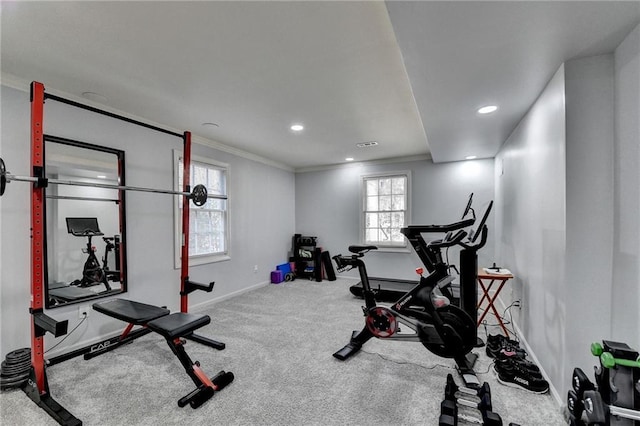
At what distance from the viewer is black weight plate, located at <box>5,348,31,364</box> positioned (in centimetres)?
214

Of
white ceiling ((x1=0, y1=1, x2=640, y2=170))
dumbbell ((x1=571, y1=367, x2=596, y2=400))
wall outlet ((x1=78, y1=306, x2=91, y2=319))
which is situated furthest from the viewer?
wall outlet ((x1=78, y1=306, x2=91, y2=319))

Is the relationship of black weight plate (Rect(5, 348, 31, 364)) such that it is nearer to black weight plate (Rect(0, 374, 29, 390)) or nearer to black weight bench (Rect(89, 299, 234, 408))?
black weight plate (Rect(0, 374, 29, 390))

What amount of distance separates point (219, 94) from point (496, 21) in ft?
7.45

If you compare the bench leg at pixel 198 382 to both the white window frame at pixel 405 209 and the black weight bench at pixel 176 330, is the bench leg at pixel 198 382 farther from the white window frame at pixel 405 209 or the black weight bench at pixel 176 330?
the white window frame at pixel 405 209

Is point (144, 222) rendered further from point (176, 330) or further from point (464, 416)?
point (464, 416)

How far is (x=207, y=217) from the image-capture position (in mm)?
4328

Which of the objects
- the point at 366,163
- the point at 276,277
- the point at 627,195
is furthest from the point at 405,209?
the point at 627,195

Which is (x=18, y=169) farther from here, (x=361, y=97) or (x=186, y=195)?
(x=361, y=97)

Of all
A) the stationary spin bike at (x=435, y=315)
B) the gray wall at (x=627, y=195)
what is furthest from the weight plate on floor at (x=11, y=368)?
the gray wall at (x=627, y=195)

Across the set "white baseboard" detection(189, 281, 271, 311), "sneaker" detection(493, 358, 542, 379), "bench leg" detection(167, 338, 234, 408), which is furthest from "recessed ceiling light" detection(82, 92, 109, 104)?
"sneaker" detection(493, 358, 542, 379)

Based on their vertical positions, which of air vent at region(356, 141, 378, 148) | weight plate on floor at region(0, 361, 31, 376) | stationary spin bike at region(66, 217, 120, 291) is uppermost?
air vent at region(356, 141, 378, 148)

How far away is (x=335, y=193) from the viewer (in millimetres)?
6121

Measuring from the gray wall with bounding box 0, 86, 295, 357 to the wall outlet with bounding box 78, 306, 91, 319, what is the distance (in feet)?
0.10

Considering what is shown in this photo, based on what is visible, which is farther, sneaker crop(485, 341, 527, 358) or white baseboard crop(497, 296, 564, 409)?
sneaker crop(485, 341, 527, 358)
